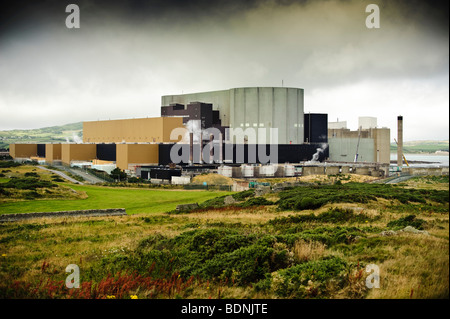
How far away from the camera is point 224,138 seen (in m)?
81.9

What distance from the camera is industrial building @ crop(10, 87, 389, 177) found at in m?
72.9

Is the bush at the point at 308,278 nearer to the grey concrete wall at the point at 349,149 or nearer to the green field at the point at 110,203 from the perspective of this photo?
the green field at the point at 110,203

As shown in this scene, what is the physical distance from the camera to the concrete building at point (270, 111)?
83438 mm

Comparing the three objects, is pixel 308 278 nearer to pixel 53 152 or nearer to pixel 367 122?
pixel 53 152

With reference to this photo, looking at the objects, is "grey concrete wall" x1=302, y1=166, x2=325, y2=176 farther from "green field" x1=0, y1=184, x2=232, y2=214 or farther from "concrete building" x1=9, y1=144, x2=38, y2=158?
"concrete building" x1=9, y1=144, x2=38, y2=158

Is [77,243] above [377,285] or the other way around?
the other way around

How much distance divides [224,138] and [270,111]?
466 inches

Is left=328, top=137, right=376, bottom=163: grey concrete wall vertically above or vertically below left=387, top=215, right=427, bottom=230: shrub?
above

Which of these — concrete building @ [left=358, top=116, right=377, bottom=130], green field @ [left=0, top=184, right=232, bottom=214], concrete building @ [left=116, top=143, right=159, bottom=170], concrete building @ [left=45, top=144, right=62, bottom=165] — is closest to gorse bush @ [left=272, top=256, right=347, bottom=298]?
green field @ [left=0, top=184, right=232, bottom=214]

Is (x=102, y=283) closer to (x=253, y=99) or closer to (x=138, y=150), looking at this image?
(x=138, y=150)

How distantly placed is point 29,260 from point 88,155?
7901cm

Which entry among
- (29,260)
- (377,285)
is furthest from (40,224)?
(377,285)
